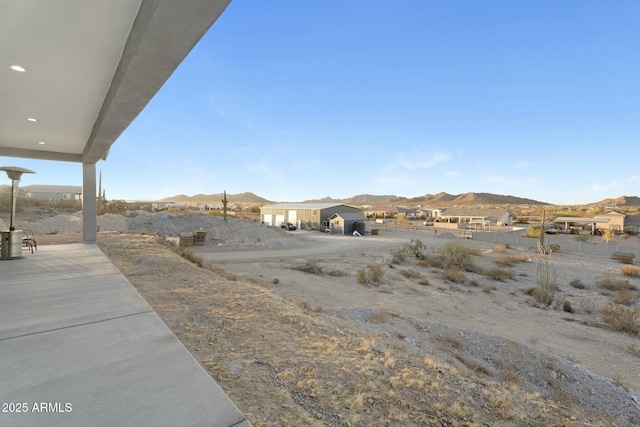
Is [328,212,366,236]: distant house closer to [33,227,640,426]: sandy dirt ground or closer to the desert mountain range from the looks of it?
[33,227,640,426]: sandy dirt ground

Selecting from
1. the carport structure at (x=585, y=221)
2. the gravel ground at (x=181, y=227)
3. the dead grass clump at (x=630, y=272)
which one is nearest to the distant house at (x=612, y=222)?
the carport structure at (x=585, y=221)

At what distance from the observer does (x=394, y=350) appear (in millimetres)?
4633

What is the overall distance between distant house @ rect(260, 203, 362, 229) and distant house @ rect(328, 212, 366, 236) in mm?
1433

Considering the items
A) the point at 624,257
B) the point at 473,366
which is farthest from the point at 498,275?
the point at 624,257

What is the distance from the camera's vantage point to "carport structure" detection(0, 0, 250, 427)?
211 centimetres

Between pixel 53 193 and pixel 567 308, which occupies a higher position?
pixel 53 193

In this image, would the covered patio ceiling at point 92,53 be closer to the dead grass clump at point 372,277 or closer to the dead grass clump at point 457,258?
the dead grass clump at point 372,277

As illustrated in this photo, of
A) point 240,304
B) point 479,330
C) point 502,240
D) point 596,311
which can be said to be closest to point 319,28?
point 240,304

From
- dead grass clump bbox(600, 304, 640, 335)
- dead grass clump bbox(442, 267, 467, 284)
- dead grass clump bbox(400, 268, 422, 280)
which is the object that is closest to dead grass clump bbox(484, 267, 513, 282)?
dead grass clump bbox(442, 267, 467, 284)

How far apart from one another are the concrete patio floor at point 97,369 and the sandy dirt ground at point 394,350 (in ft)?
1.51

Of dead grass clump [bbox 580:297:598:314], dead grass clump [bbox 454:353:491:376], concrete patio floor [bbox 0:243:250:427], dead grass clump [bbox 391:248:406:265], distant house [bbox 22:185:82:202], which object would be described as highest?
distant house [bbox 22:185:82:202]

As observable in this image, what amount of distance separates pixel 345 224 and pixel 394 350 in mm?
29872

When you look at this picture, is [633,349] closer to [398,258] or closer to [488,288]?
[488,288]

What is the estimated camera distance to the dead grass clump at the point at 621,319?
9.05 meters
